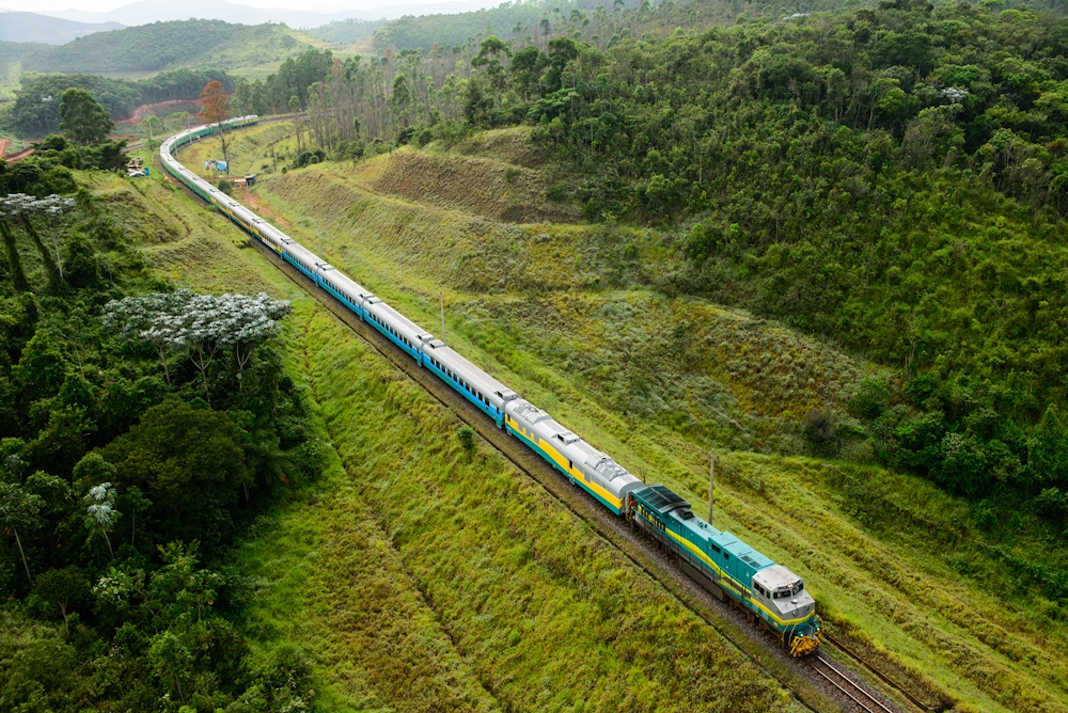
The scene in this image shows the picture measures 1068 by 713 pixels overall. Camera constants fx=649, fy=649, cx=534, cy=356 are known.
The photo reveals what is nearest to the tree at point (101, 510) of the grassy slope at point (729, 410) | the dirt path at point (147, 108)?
the grassy slope at point (729, 410)

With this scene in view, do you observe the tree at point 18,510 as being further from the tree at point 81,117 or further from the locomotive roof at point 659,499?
the tree at point 81,117

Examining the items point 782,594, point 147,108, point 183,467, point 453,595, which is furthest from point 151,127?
point 782,594

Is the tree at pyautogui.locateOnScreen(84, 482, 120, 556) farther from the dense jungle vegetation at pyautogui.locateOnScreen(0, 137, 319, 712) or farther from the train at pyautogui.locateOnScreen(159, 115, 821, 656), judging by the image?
the train at pyautogui.locateOnScreen(159, 115, 821, 656)

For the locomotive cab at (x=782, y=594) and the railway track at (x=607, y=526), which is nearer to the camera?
the locomotive cab at (x=782, y=594)

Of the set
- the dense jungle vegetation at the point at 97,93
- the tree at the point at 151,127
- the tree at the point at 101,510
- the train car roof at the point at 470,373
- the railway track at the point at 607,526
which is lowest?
the railway track at the point at 607,526

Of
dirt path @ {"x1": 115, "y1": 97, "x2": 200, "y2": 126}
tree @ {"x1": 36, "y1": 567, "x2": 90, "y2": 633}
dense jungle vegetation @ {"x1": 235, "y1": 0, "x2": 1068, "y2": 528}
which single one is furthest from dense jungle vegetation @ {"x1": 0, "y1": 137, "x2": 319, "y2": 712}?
dirt path @ {"x1": 115, "y1": 97, "x2": 200, "y2": 126}

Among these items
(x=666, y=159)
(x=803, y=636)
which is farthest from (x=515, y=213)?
(x=803, y=636)
